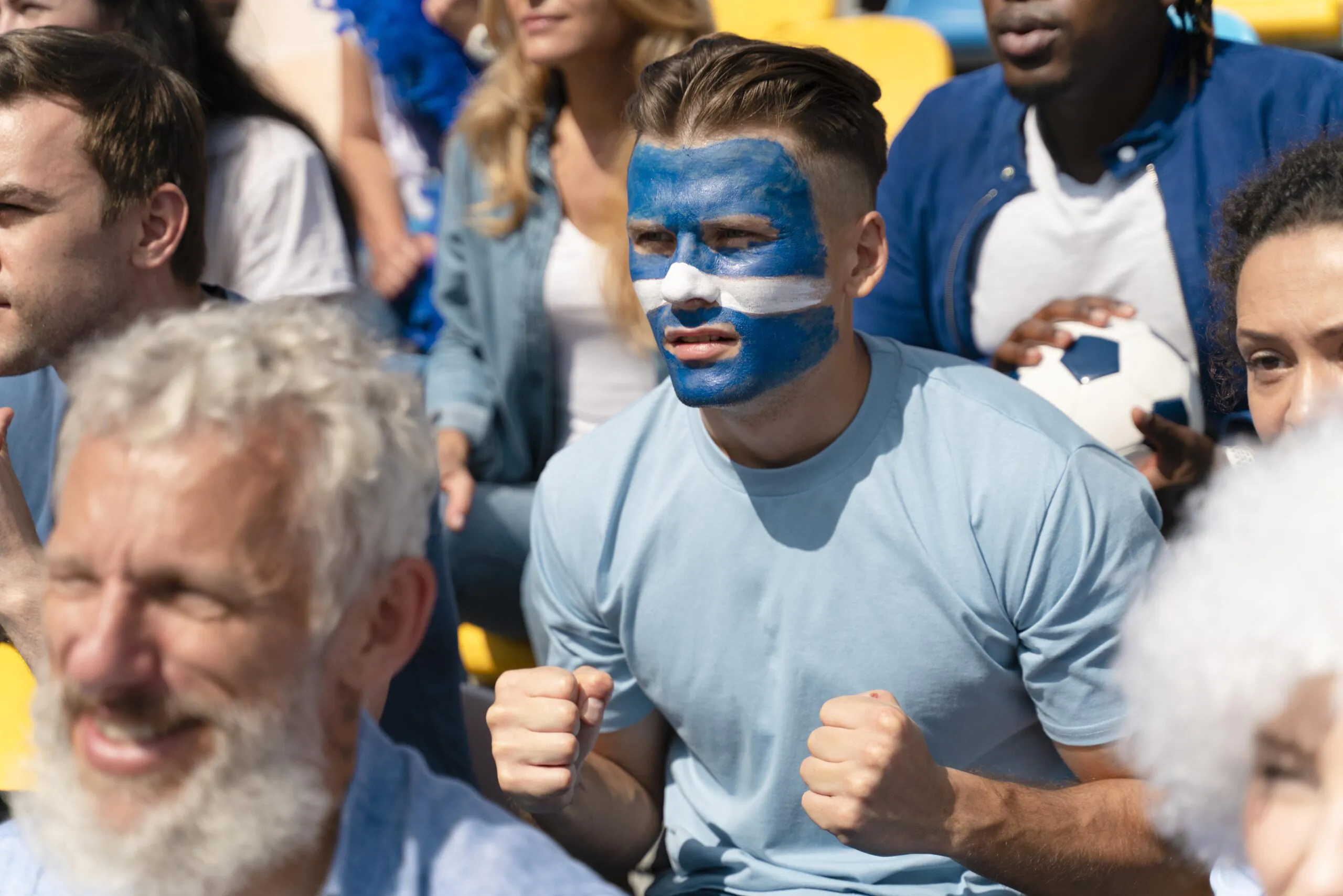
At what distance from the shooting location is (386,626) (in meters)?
1.53

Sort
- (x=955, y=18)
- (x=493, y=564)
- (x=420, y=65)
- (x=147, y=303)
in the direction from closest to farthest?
(x=147, y=303) < (x=493, y=564) < (x=420, y=65) < (x=955, y=18)

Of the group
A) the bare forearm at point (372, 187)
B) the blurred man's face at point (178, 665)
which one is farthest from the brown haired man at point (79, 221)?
the bare forearm at point (372, 187)

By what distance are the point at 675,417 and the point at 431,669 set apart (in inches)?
21.0

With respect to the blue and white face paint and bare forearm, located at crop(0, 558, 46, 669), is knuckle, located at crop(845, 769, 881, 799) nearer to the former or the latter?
the blue and white face paint

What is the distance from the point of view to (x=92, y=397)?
146cm

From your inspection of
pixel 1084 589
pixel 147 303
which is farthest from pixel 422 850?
pixel 147 303

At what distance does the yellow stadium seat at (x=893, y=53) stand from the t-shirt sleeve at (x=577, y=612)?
1874 mm

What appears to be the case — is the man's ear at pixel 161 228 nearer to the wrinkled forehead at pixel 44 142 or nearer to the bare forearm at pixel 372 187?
the wrinkled forehead at pixel 44 142

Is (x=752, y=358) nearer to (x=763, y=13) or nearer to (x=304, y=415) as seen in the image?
(x=304, y=415)

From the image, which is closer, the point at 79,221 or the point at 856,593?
the point at 856,593

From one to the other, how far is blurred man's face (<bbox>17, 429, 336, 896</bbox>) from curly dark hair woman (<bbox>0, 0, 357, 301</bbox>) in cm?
181

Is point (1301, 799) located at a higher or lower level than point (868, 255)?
higher

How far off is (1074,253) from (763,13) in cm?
205

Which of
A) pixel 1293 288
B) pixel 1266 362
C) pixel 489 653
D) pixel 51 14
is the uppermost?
pixel 1293 288
